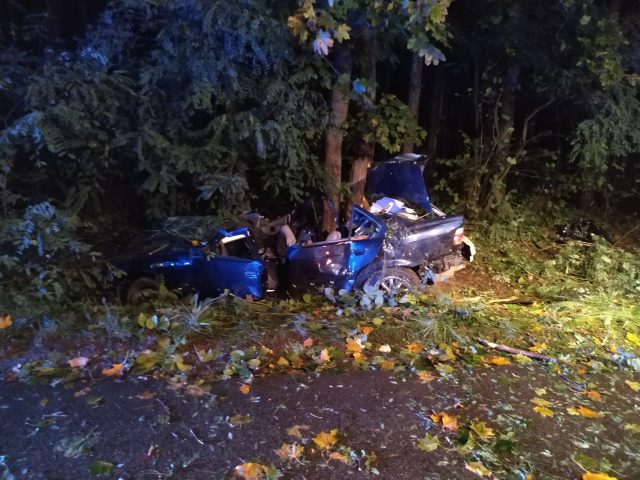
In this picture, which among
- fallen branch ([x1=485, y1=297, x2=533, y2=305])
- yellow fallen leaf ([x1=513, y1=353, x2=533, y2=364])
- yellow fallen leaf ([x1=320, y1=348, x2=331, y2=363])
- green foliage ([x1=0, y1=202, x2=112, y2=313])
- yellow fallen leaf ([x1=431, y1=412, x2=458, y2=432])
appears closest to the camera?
yellow fallen leaf ([x1=431, y1=412, x2=458, y2=432])

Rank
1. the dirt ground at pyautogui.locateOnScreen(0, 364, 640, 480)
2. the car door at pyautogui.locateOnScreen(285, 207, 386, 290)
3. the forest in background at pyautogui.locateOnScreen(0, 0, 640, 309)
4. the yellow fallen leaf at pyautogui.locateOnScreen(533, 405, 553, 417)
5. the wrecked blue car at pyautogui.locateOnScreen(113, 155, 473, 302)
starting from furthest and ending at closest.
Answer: the car door at pyautogui.locateOnScreen(285, 207, 386, 290)
the wrecked blue car at pyautogui.locateOnScreen(113, 155, 473, 302)
the forest in background at pyautogui.locateOnScreen(0, 0, 640, 309)
the yellow fallen leaf at pyautogui.locateOnScreen(533, 405, 553, 417)
the dirt ground at pyautogui.locateOnScreen(0, 364, 640, 480)

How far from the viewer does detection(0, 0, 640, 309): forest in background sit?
635 cm

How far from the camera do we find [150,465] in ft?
10.1

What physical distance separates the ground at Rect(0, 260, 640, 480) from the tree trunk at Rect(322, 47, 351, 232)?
3284 mm

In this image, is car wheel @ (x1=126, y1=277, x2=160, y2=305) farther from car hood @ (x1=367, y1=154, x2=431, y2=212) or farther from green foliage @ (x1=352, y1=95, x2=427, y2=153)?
green foliage @ (x1=352, y1=95, x2=427, y2=153)

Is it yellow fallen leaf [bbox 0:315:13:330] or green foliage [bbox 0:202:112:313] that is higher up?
green foliage [bbox 0:202:112:313]

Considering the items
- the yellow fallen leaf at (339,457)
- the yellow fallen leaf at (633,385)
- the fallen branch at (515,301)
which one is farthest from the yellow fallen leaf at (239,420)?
the fallen branch at (515,301)

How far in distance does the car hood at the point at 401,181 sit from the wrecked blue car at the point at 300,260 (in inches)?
34.9

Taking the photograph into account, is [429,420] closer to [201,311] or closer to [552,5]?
[201,311]

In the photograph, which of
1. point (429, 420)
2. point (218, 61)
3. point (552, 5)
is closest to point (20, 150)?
point (218, 61)

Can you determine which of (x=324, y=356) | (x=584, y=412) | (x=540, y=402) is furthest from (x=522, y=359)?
(x=324, y=356)

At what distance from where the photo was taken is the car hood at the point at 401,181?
851 centimetres

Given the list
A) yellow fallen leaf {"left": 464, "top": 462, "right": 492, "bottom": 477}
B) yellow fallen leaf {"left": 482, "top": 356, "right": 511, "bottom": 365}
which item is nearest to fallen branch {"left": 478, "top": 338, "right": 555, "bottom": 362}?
yellow fallen leaf {"left": 482, "top": 356, "right": 511, "bottom": 365}

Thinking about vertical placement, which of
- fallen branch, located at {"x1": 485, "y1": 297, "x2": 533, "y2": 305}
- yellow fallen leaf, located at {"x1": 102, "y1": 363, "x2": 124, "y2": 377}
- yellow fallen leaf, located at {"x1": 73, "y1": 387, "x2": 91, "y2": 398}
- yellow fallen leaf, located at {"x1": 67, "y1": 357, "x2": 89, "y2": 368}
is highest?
yellow fallen leaf, located at {"x1": 67, "y1": 357, "x2": 89, "y2": 368}
